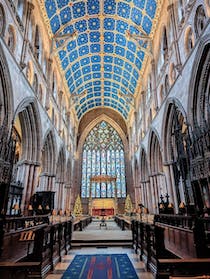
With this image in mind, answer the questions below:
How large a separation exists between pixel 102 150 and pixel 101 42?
1650 centimetres

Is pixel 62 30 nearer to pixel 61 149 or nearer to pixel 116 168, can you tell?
pixel 61 149

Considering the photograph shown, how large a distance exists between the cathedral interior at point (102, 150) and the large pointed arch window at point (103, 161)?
0.16m

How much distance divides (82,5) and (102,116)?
18.7m

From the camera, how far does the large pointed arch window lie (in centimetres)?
2903

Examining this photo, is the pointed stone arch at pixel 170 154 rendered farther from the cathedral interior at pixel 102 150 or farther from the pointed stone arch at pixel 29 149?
the pointed stone arch at pixel 29 149

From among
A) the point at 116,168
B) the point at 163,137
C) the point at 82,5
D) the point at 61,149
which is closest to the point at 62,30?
→ the point at 82,5

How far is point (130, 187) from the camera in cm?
2909

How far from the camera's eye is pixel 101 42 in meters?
20.9

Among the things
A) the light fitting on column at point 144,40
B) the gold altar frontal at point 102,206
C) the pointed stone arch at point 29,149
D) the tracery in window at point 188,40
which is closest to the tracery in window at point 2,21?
the pointed stone arch at point 29,149

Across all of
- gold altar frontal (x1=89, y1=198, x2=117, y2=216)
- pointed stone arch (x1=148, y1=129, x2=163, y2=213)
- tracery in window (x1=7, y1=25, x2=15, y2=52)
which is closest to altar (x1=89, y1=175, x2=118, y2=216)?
gold altar frontal (x1=89, y1=198, x2=117, y2=216)

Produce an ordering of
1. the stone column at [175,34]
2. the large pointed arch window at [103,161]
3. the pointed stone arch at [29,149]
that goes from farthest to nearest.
A: the large pointed arch window at [103,161]
the pointed stone arch at [29,149]
the stone column at [175,34]

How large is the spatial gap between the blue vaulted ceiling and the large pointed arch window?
5756mm

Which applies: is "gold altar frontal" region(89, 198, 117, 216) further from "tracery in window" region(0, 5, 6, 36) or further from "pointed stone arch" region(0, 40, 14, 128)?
"tracery in window" region(0, 5, 6, 36)

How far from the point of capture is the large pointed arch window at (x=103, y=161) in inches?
1143
